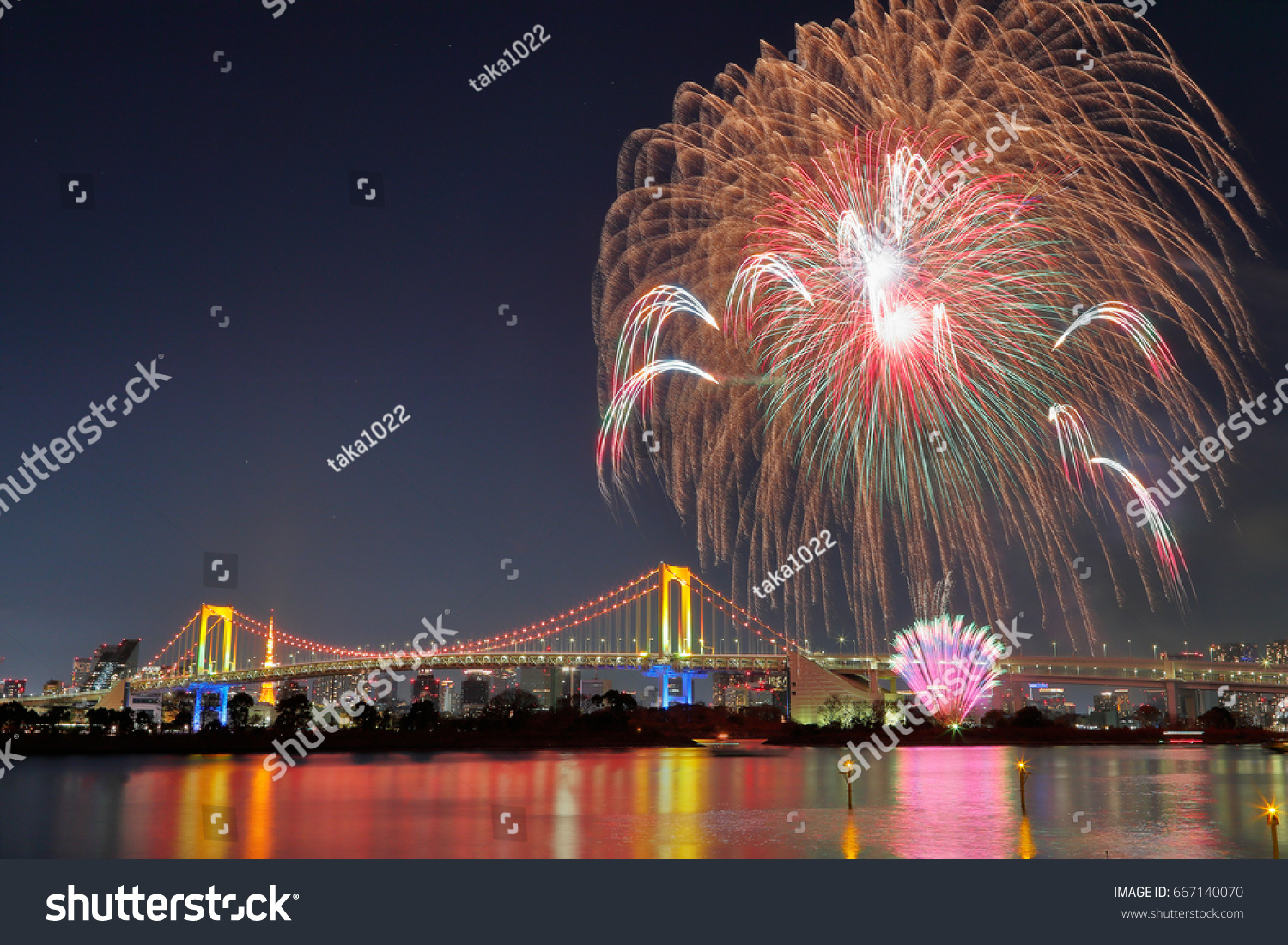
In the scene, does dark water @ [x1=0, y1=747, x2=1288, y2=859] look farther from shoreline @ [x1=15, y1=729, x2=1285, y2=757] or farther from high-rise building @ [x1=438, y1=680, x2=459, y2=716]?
high-rise building @ [x1=438, y1=680, x2=459, y2=716]

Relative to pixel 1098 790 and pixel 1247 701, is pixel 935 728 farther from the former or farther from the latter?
pixel 1247 701

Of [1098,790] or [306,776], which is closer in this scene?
[1098,790]

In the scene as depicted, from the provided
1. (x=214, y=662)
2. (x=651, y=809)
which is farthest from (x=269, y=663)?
(x=651, y=809)

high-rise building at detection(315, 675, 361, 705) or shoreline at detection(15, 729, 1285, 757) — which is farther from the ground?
high-rise building at detection(315, 675, 361, 705)

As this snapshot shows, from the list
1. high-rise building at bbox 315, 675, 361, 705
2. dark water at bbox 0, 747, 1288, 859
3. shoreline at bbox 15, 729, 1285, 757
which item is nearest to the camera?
dark water at bbox 0, 747, 1288, 859

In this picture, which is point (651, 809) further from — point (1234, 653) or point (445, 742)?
point (1234, 653)

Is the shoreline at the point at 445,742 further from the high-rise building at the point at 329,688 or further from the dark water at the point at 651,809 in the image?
the high-rise building at the point at 329,688

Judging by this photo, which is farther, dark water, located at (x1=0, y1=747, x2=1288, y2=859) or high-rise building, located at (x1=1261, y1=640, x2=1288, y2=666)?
high-rise building, located at (x1=1261, y1=640, x2=1288, y2=666)

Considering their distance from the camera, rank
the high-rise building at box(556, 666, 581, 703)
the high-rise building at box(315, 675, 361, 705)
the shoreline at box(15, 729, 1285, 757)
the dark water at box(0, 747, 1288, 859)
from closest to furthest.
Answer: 1. the dark water at box(0, 747, 1288, 859)
2. the shoreline at box(15, 729, 1285, 757)
3. the high-rise building at box(556, 666, 581, 703)
4. the high-rise building at box(315, 675, 361, 705)

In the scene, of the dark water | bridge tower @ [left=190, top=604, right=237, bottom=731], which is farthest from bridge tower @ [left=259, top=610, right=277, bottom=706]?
the dark water
